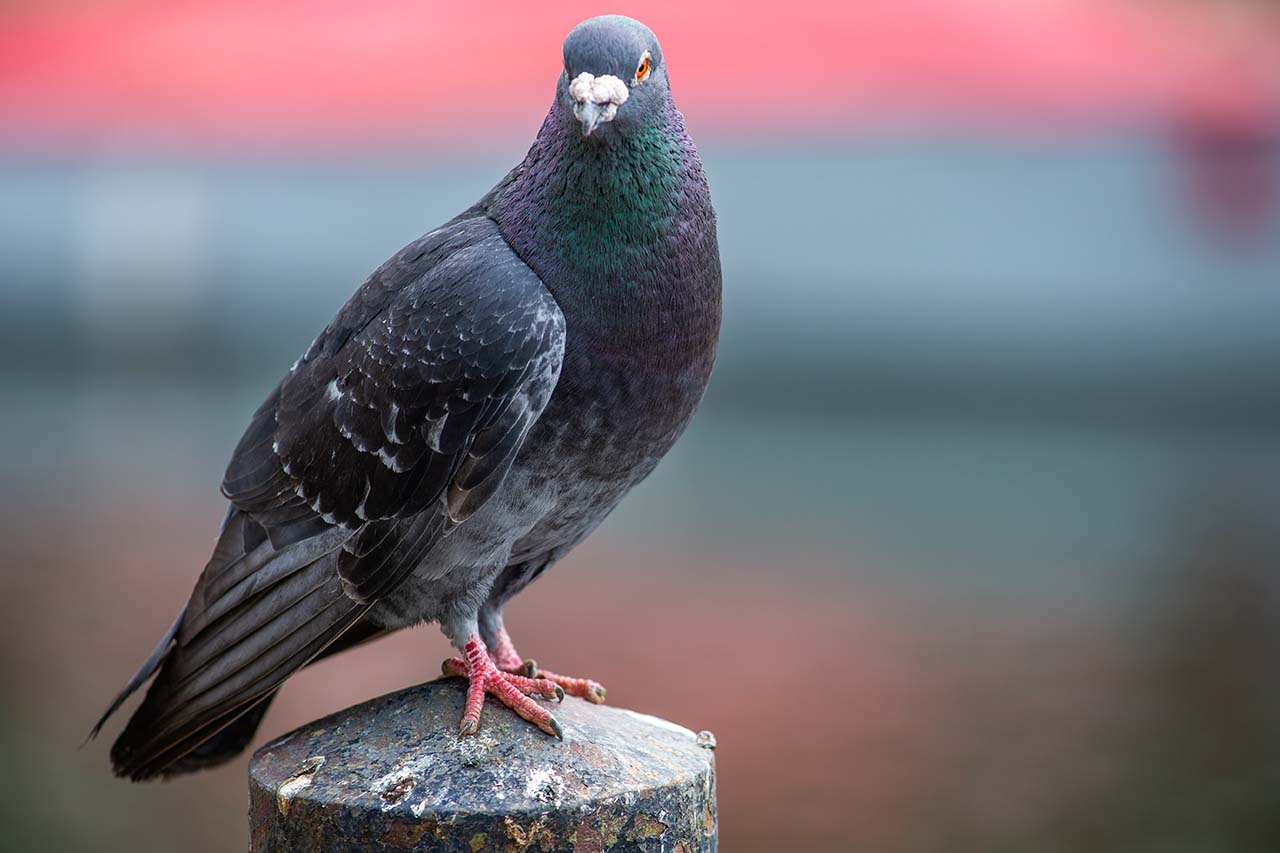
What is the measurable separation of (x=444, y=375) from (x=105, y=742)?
6936mm

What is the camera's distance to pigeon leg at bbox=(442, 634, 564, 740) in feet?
9.96

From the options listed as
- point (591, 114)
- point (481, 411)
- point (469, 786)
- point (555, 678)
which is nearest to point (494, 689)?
point (469, 786)

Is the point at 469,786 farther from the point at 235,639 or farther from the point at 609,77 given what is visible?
the point at 609,77

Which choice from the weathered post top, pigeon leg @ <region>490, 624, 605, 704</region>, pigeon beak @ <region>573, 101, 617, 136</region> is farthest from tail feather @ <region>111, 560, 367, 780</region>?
pigeon beak @ <region>573, 101, 617, 136</region>

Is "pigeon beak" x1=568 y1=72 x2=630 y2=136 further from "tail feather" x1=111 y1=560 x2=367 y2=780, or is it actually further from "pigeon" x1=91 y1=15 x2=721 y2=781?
"tail feather" x1=111 y1=560 x2=367 y2=780

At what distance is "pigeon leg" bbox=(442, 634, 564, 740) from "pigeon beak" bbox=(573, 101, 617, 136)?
53.1 inches

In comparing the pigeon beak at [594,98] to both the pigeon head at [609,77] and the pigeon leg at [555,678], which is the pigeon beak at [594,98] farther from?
the pigeon leg at [555,678]

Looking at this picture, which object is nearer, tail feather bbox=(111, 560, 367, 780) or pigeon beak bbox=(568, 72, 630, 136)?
pigeon beak bbox=(568, 72, 630, 136)

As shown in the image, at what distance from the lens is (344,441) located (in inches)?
131

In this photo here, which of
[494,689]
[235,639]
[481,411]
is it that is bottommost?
[235,639]

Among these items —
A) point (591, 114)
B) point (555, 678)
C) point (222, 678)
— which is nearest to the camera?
point (591, 114)

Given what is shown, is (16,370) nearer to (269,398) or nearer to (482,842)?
(269,398)

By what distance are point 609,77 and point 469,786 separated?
1.67 m

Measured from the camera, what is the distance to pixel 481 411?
3.09 m
